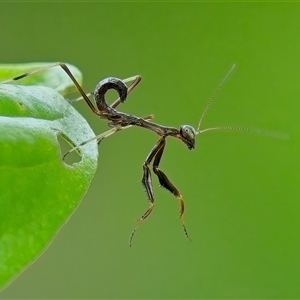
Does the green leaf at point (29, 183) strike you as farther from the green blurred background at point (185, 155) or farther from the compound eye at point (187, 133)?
the green blurred background at point (185, 155)

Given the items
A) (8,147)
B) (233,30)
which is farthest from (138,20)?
(8,147)

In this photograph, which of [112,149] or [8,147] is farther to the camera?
[112,149]

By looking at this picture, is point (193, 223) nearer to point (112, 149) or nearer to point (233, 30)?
point (112, 149)

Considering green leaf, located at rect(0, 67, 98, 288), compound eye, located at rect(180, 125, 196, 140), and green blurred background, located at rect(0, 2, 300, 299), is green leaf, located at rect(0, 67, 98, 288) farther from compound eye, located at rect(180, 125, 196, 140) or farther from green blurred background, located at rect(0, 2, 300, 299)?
green blurred background, located at rect(0, 2, 300, 299)

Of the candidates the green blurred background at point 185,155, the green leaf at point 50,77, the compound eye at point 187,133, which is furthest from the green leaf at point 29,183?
the green blurred background at point 185,155

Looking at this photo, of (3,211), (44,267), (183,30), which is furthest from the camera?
(183,30)
